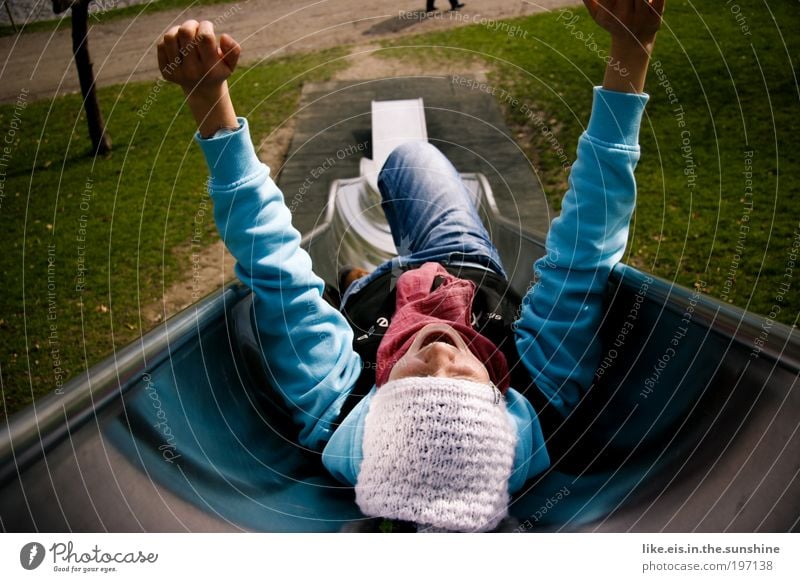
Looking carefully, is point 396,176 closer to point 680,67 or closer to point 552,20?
point 680,67

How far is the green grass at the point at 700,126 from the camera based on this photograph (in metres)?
1.83

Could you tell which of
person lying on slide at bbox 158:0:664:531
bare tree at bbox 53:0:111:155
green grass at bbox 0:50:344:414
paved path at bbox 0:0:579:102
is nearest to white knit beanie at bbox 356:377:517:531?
person lying on slide at bbox 158:0:664:531

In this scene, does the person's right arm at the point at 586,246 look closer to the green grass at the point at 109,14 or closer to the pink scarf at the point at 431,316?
the pink scarf at the point at 431,316

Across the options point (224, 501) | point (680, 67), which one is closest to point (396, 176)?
point (224, 501)

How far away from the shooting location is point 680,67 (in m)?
2.91

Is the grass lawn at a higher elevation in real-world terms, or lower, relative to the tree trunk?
lower

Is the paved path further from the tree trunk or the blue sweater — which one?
the blue sweater

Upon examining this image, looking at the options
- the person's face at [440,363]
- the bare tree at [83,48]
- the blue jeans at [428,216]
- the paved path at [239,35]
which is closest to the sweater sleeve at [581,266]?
the person's face at [440,363]

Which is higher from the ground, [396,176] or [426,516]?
[396,176]

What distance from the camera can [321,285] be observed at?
3.03 feet

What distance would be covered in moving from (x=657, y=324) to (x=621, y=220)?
0.52 feet

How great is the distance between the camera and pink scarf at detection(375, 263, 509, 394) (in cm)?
85

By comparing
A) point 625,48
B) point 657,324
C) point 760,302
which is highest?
point 625,48

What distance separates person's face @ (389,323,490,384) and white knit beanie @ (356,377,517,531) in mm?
23
